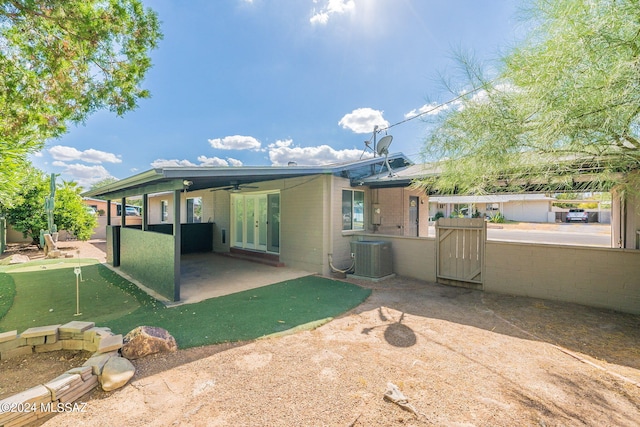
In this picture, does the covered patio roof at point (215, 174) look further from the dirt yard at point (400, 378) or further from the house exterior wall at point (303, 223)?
the dirt yard at point (400, 378)

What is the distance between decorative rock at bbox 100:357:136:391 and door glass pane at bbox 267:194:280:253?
6.25 meters

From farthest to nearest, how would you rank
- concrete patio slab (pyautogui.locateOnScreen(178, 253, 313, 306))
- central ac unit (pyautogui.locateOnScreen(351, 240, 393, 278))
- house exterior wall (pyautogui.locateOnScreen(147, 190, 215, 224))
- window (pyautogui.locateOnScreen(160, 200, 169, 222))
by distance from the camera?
window (pyautogui.locateOnScreen(160, 200, 169, 222)) < house exterior wall (pyautogui.locateOnScreen(147, 190, 215, 224)) < central ac unit (pyautogui.locateOnScreen(351, 240, 393, 278)) < concrete patio slab (pyautogui.locateOnScreen(178, 253, 313, 306))

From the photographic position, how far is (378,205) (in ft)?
29.7

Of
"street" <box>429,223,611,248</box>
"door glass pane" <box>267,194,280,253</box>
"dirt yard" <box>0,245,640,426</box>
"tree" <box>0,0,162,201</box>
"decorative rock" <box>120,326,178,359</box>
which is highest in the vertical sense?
Result: "tree" <box>0,0,162,201</box>

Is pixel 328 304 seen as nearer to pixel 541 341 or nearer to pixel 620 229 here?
pixel 541 341

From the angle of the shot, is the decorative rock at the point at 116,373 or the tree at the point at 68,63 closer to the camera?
the decorative rock at the point at 116,373

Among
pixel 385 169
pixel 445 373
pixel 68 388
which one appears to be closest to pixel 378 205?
pixel 385 169

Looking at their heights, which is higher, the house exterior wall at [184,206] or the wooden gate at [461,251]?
the house exterior wall at [184,206]

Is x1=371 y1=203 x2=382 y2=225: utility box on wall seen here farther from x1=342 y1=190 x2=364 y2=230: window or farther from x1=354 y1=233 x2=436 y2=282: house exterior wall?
x1=354 y1=233 x2=436 y2=282: house exterior wall

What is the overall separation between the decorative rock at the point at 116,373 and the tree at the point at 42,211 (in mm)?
13163

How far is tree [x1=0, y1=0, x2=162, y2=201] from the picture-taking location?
4727 mm

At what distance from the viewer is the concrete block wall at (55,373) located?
2.15m

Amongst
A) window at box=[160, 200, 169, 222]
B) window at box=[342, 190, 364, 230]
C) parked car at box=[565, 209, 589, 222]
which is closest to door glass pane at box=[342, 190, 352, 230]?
window at box=[342, 190, 364, 230]

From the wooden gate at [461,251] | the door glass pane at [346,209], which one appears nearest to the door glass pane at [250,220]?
the door glass pane at [346,209]
